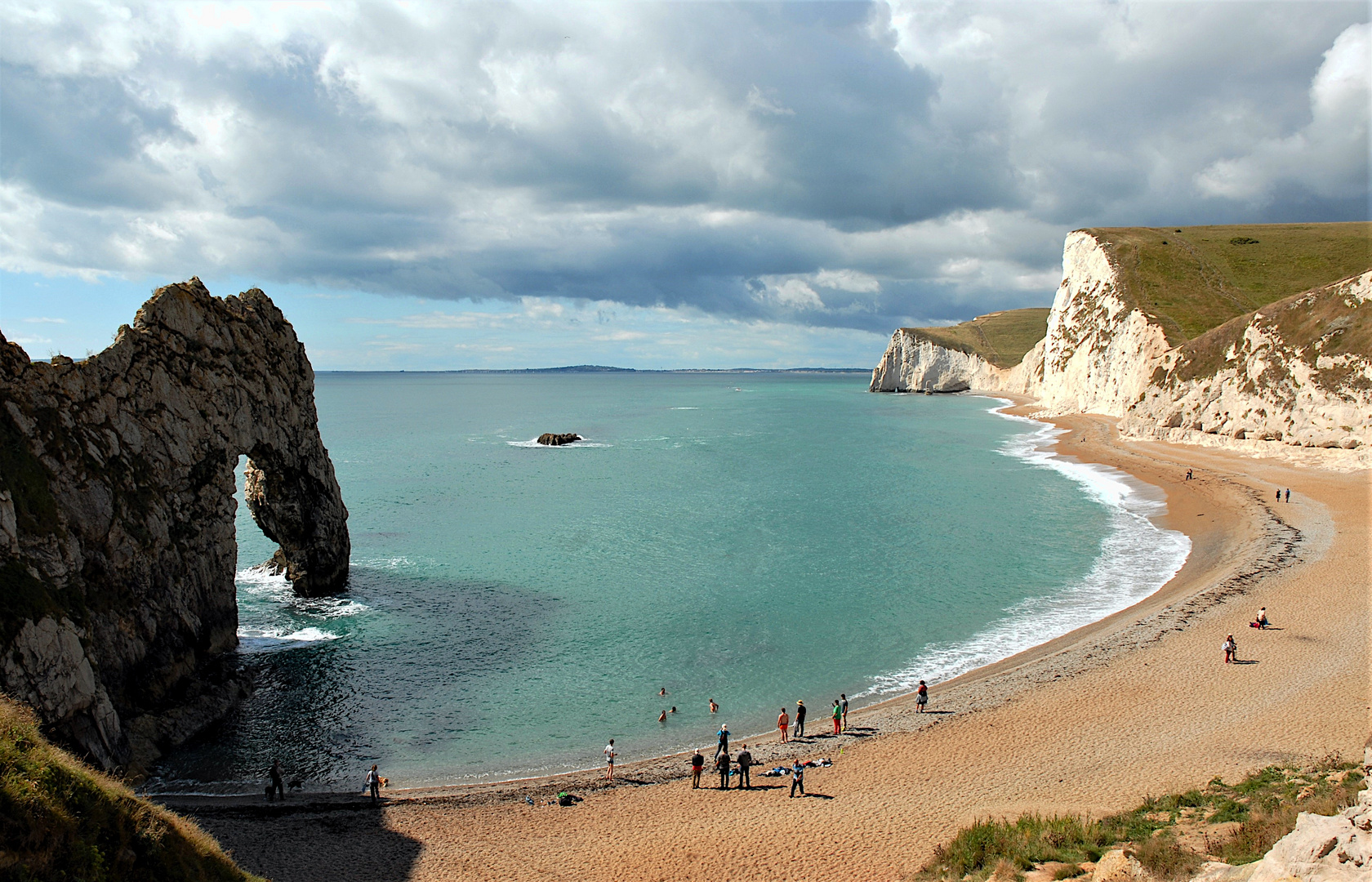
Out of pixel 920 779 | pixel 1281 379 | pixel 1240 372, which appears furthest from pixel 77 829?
pixel 1240 372

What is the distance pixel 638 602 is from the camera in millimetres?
36812

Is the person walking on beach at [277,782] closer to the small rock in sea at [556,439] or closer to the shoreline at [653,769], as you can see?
the shoreline at [653,769]

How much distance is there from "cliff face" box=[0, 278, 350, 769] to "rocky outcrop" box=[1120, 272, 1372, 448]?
77.5 metres

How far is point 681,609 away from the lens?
3562 centimetres

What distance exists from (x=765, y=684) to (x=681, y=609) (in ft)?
27.5

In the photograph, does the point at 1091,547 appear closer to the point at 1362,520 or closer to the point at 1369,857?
the point at 1362,520

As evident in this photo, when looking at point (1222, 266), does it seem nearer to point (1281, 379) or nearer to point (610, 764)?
point (1281, 379)

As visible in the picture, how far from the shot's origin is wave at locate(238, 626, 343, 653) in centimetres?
3127

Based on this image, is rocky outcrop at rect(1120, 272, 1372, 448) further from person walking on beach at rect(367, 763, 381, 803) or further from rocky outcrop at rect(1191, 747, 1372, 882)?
person walking on beach at rect(367, 763, 381, 803)

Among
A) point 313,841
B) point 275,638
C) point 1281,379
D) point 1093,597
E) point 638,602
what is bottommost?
point 313,841

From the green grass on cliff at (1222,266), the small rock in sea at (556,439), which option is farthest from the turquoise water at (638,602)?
the green grass on cliff at (1222,266)

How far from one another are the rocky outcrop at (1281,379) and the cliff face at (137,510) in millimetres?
77476

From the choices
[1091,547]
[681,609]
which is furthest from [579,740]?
[1091,547]

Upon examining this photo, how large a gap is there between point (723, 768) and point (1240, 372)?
246 feet
